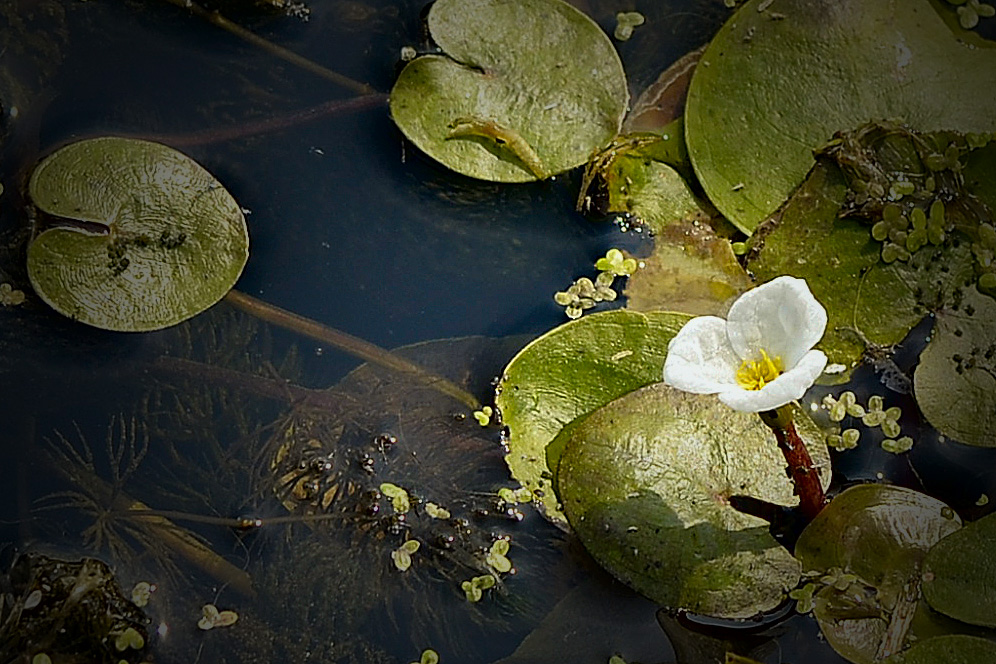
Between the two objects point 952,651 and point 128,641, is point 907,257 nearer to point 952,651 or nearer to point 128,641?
point 952,651

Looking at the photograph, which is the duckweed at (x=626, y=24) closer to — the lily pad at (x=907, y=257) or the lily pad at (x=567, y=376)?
the lily pad at (x=907, y=257)

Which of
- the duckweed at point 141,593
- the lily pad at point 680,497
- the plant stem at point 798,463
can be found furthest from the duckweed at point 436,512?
the plant stem at point 798,463

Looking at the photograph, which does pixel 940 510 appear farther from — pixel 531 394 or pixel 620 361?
pixel 531 394

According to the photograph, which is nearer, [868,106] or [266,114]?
[868,106]

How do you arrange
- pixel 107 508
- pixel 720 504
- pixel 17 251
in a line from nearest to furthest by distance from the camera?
pixel 720 504
pixel 107 508
pixel 17 251

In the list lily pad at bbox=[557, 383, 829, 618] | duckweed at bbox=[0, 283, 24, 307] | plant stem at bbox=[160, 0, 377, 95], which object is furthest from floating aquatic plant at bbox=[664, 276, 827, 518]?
duckweed at bbox=[0, 283, 24, 307]

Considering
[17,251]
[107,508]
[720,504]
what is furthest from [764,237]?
[17,251]

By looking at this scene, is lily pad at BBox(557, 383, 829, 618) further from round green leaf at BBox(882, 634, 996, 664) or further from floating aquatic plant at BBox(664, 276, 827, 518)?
round green leaf at BBox(882, 634, 996, 664)
